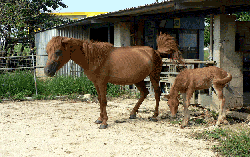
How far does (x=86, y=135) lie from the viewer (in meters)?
5.28

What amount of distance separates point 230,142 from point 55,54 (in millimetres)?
3547

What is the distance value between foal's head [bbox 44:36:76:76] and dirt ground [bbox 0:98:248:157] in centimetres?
129

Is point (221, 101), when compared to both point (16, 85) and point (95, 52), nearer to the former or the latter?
point (95, 52)

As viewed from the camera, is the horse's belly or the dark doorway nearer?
the horse's belly

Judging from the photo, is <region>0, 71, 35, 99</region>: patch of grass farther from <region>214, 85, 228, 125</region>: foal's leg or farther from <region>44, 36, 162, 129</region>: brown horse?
<region>214, 85, 228, 125</region>: foal's leg

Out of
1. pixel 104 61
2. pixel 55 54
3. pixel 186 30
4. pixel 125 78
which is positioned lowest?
pixel 125 78

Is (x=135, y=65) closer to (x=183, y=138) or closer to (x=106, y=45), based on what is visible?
(x=106, y=45)

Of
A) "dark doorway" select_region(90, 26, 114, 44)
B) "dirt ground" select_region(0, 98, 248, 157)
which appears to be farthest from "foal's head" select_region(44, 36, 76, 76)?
"dark doorway" select_region(90, 26, 114, 44)

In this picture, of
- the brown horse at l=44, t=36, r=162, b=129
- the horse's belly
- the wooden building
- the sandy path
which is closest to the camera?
the sandy path

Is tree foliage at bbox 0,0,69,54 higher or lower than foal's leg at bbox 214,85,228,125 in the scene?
higher

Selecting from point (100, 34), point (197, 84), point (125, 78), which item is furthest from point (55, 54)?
point (100, 34)

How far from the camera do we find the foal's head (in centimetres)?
529

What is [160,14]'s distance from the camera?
894cm

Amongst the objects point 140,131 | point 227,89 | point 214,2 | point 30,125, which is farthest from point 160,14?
point 30,125
